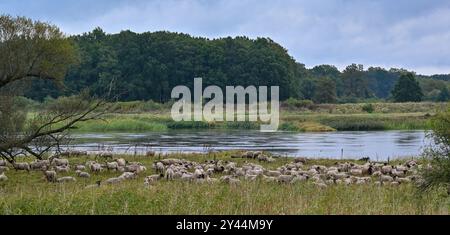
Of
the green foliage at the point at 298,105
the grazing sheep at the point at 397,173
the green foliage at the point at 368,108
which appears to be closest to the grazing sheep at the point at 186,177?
the grazing sheep at the point at 397,173

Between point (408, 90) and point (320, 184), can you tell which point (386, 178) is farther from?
point (408, 90)

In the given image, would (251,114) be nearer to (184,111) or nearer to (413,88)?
(184,111)

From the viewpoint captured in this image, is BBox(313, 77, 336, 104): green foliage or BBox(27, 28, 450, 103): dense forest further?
BBox(313, 77, 336, 104): green foliage

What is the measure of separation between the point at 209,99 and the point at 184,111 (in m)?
24.8

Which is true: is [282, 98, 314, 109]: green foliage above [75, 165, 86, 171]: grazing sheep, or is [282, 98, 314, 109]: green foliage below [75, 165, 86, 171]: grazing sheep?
above

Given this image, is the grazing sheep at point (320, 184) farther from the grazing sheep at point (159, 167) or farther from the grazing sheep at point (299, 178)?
the grazing sheep at point (159, 167)

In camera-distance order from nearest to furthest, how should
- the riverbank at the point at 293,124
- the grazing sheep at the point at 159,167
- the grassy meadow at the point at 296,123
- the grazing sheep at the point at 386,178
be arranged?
the grazing sheep at the point at 386,178 → the grazing sheep at the point at 159,167 → the riverbank at the point at 293,124 → the grassy meadow at the point at 296,123

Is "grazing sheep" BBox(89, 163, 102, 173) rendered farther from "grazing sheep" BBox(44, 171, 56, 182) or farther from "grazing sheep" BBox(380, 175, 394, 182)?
"grazing sheep" BBox(380, 175, 394, 182)

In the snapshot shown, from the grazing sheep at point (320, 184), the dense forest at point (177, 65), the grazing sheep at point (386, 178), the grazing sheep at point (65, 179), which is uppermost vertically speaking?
the dense forest at point (177, 65)

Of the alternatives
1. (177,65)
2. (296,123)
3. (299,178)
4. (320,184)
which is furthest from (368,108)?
(320,184)

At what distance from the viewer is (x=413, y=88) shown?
125m

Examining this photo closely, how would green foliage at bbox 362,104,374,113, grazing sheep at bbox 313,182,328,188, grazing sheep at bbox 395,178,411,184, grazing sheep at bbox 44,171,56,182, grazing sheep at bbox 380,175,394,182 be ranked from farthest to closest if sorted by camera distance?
green foliage at bbox 362,104,374,113 → grazing sheep at bbox 44,171,56,182 → grazing sheep at bbox 380,175,394,182 → grazing sheep at bbox 395,178,411,184 → grazing sheep at bbox 313,182,328,188

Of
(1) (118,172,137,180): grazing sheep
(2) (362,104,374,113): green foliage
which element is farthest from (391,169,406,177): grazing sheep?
(2) (362,104,374,113): green foliage
